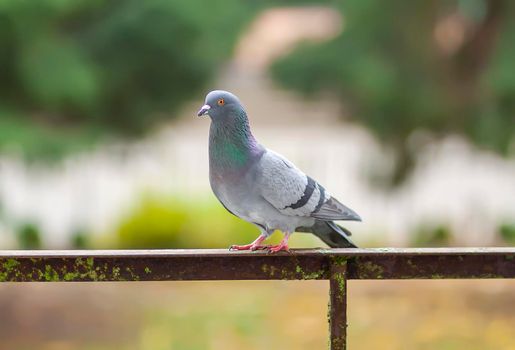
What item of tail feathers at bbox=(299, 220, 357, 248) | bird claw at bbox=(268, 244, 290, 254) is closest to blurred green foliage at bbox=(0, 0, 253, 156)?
tail feathers at bbox=(299, 220, 357, 248)

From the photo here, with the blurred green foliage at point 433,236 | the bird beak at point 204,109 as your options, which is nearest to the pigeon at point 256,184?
the bird beak at point 204,109

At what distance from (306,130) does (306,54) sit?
970cm

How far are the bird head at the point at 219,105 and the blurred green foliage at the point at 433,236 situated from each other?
612 centimetres

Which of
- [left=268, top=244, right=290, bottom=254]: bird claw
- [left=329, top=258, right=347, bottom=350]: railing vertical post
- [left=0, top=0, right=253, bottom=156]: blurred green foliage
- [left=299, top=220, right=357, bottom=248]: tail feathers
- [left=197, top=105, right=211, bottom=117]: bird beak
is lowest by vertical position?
[left=329, top=258, right=347, bottom=350]: railing vertical post

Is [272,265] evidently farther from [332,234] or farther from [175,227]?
[175,227]

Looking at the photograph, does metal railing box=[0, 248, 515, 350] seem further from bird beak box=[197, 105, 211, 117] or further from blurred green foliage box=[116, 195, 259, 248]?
blurred green foliage box=[116, 195, 259, 248]

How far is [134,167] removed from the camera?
29.1 feet

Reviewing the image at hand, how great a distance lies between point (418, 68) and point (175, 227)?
2.27m

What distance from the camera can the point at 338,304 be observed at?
1.92 meters

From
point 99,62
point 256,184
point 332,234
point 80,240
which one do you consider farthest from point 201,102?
point 256,184

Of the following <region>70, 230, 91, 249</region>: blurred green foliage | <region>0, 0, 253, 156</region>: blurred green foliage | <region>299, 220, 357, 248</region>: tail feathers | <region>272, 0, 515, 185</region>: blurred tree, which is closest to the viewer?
<region>299, 220, 357, 248</region>: tail feathers

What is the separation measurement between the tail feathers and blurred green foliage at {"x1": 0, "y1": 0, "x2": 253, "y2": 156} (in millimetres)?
3746

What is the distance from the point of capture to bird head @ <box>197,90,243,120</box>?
191 cm

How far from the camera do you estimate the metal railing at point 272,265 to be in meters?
1.86
